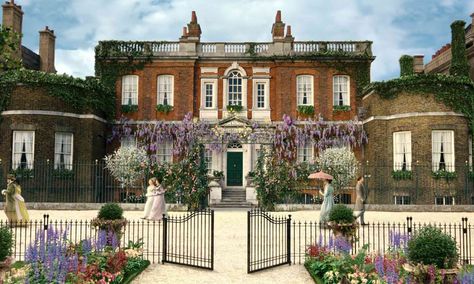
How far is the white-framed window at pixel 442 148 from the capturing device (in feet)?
78.5

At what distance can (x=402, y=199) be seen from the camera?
2431 centimetres

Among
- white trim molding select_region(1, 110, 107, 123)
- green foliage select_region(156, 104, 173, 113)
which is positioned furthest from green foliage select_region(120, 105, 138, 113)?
white trim molding select_region(1, 110, 107, 123)

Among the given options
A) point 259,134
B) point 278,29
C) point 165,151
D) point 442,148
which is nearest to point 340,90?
point 278,29

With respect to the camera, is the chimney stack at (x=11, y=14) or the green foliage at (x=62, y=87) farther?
the chimney stack at (x=11, y=14)

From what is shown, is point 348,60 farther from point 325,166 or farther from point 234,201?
point 234,201

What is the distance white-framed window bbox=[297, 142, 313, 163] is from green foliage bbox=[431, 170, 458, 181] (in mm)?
7513

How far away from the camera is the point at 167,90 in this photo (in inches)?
1161

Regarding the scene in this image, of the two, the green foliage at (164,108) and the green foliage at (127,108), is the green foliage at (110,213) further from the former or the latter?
the green foliage at (127,108)

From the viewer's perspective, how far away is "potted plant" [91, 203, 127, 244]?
443 inches

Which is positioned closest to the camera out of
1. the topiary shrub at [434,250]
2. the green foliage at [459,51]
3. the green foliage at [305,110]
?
the topiary shrub at [434,250]

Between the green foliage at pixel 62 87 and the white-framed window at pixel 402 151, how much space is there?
52.9 ft

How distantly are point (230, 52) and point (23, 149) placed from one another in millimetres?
13027

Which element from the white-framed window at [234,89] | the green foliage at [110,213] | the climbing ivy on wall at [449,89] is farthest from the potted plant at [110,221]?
the white-framed window at [234,89]

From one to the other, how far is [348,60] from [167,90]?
11081mm
